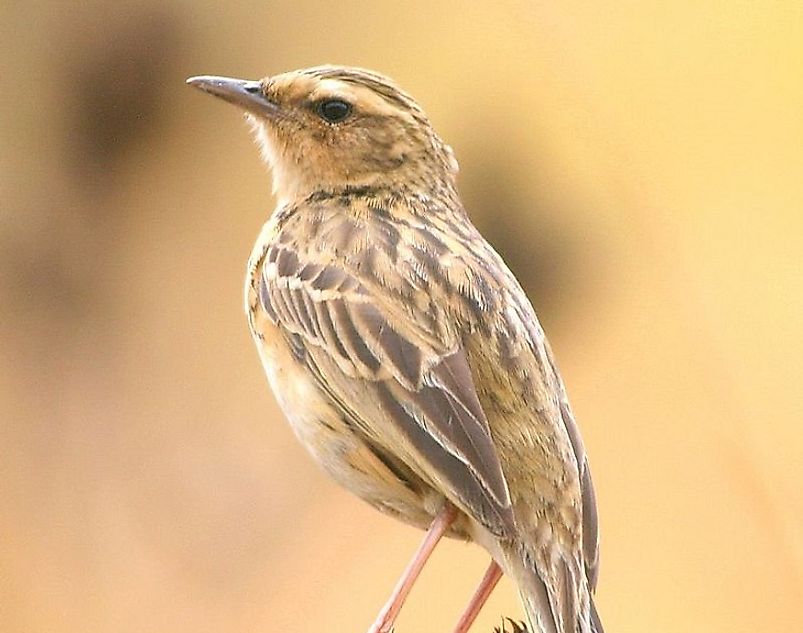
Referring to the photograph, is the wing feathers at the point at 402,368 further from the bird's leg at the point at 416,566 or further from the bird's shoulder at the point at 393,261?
the bird's leg at the point at 416,566

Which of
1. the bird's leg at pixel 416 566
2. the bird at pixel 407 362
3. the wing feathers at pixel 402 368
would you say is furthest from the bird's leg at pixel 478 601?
the wing feathers at pixel 402 368

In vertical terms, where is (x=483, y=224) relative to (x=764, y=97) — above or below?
below

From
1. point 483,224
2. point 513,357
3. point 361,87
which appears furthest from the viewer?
point 483,224

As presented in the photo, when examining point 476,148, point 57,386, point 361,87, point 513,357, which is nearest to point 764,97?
point 476,148

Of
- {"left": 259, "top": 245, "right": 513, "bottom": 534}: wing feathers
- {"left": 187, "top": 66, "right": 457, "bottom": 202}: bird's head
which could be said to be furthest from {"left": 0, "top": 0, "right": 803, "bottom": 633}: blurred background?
{"left": 259, "top": 245, "right": 513, "bottom": 534}: wing feathers

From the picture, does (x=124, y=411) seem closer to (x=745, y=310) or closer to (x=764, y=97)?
(x=745, y=310)

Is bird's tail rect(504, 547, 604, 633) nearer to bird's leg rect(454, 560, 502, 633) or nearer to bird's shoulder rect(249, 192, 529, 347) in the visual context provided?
bird's leg rect(454, 560, 502, 633)
